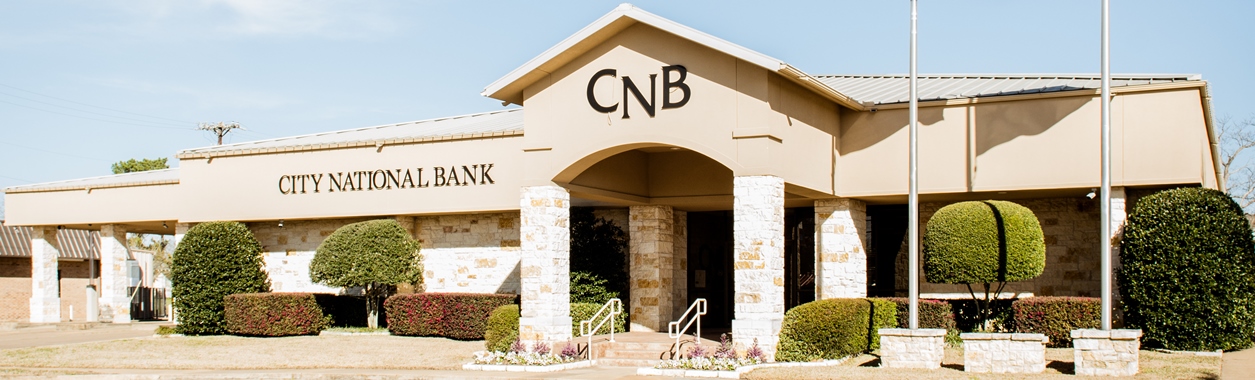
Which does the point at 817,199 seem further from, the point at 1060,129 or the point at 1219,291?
the point at 1219,291

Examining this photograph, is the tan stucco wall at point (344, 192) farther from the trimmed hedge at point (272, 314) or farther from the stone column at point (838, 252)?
the stone column at point (838, 252)

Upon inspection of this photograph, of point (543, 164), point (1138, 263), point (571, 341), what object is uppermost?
point (543, 164)

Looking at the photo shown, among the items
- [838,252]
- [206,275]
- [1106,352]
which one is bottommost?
[1106,352]

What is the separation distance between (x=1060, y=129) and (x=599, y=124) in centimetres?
825

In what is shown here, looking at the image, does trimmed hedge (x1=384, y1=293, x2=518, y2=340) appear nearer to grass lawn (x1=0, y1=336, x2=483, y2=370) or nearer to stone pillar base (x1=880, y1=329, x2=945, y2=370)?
grass lawn (x1=0, y1=336, x2=483, y2=370)

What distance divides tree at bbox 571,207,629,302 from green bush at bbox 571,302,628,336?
1.38 feet

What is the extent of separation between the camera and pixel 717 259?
1013 inches

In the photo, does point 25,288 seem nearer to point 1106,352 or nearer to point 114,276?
point 114,276

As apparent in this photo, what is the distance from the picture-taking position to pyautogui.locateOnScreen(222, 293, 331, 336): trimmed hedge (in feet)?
84.4

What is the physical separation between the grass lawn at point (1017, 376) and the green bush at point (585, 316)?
5.38 metres

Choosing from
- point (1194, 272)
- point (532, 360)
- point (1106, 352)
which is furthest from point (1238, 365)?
point (532, 360)

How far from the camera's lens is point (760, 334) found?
18156mm

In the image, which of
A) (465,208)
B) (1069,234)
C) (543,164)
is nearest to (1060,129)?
(1069,234)

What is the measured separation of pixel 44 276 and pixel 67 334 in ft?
14.3
